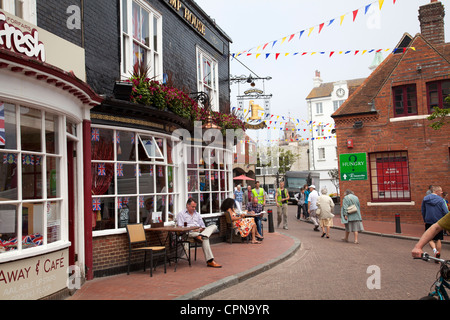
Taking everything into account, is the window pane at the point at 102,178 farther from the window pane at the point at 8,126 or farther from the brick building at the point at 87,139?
the window pane at the point at 8,126

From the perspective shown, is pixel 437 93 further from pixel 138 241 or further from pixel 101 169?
pixel 101 169

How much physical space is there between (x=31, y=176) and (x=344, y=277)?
6.00 m

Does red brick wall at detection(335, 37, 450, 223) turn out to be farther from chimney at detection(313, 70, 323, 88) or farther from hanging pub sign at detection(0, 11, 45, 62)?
chimney at detection(313, 70, 323, 88)

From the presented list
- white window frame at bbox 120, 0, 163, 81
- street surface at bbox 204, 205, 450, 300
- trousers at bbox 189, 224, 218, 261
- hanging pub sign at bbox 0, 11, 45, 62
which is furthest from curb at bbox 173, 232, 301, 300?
white window frame at bbox 120, 0, 163, 81

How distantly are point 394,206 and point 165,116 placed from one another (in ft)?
44.6

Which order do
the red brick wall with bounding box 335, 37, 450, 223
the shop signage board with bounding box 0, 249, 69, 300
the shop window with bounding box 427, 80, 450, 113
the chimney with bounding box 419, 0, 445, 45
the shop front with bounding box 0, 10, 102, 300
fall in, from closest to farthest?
1. the shop signage board with bounding box 0, 249, 69, 300
2. the shop front with bounding box 0, 10, 102, 300
3. the red brick wall with bounding box 335, 37, 450, 223
4. the shop window with bounding box 427, 80, 450, 113
5. the chimney with bounding box 419, 0, 445, 45

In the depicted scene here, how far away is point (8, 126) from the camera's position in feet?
18.6

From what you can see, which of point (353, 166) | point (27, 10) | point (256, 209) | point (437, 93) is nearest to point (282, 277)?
point (256, 209)

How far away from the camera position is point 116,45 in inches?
354

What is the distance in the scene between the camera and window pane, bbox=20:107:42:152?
5.92 meters

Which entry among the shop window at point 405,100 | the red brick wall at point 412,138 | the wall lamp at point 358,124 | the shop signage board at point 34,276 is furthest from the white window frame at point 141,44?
the shop window at point 405,100

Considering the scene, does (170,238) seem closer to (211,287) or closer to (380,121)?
(211,287)

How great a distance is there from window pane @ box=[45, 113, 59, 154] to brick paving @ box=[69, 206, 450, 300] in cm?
242

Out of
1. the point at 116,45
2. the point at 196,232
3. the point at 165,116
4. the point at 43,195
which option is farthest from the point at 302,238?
the point at 43,195
